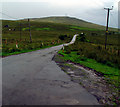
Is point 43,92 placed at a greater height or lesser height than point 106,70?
greater

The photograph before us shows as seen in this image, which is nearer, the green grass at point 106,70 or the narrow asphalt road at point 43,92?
the narrow asphalt road at point 43,92

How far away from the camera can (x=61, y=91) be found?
572 centimetres

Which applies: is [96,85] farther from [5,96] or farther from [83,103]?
[5,96]

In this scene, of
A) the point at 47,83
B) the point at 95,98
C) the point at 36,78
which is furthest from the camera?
the point at 36,78

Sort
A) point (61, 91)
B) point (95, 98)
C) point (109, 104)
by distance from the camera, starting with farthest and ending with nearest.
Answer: point (61, 91) < point (95, 98) < point (109, 104)

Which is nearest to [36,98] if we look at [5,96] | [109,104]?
[5,96]

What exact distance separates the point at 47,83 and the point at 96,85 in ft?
8.38

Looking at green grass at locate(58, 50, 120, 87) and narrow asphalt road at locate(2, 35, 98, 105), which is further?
green grass at locate(58, 50, 120, 87)

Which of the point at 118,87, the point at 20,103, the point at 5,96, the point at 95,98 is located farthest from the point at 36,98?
the point at 118,87

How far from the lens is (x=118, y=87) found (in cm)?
678

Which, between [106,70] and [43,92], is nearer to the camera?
[43,92]

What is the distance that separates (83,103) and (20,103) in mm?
2258

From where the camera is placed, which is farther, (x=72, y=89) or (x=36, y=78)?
(x=36, y=78)

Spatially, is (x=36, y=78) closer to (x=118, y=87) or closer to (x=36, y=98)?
(x=36, y=98)
